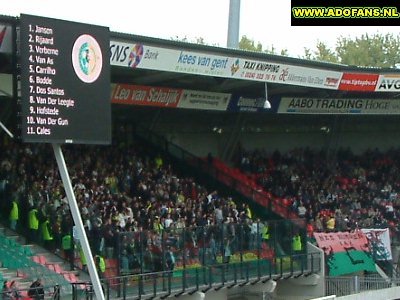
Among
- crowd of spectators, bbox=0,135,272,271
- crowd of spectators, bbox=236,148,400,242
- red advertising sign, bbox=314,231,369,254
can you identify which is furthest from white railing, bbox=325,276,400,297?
crowd of spectators, bbox=0,135,272,271

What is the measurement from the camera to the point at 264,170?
1432 inches

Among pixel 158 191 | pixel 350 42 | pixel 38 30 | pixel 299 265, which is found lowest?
pixel 299 265

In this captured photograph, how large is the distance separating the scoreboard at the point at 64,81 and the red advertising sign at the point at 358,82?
14.3m

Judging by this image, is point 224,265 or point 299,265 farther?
point 299,265

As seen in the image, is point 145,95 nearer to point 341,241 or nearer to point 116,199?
point 116,199

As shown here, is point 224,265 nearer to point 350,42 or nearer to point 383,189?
point 383,189

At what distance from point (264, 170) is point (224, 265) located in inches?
417

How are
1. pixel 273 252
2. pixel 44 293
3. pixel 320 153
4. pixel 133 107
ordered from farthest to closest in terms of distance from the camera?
pixel 320 153 → pixel 133 107 → pixel 273 252 → pixel 44 293

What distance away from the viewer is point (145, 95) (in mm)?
28156

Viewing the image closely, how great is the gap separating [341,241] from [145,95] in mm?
7087

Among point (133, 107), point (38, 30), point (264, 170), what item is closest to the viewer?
point (38, 30)

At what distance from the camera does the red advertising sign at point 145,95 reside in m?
27.2

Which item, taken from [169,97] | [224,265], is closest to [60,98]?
[224,265]

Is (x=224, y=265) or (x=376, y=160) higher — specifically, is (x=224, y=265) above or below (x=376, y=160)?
below
